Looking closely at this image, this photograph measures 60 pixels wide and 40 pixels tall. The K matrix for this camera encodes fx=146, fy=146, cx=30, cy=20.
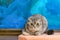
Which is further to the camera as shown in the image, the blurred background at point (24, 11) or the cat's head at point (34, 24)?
the blurred background at point (24, 11)

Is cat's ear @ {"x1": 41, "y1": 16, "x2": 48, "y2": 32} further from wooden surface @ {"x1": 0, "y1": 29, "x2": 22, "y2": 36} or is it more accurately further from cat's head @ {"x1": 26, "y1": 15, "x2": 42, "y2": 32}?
wooden surface @ {"x1": 0, "y1": 29, "x2": 22, "y2": 36}

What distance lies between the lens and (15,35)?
1.70 m

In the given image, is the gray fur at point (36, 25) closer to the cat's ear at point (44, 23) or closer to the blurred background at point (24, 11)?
the cat's ear at point (44, 23)

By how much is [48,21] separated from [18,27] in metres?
0.36

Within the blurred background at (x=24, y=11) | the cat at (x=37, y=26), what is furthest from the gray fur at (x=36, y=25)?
the blurred background at (x=24, y=11)

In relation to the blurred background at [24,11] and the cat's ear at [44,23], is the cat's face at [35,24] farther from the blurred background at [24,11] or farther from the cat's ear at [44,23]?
the blurred background at [24,11]

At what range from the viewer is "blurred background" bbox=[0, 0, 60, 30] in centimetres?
170

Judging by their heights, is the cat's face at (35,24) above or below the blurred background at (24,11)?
below

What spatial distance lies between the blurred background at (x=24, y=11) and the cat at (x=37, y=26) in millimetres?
137

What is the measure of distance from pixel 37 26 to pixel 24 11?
1.06 ft

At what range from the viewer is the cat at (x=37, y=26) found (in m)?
1.46

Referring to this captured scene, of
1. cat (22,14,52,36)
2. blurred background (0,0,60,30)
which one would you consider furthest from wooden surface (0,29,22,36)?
cat (22,14,52,36)

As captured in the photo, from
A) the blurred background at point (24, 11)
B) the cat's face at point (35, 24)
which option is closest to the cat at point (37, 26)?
the cat's face at point (35, 24)

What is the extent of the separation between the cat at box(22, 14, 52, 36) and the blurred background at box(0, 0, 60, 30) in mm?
137
